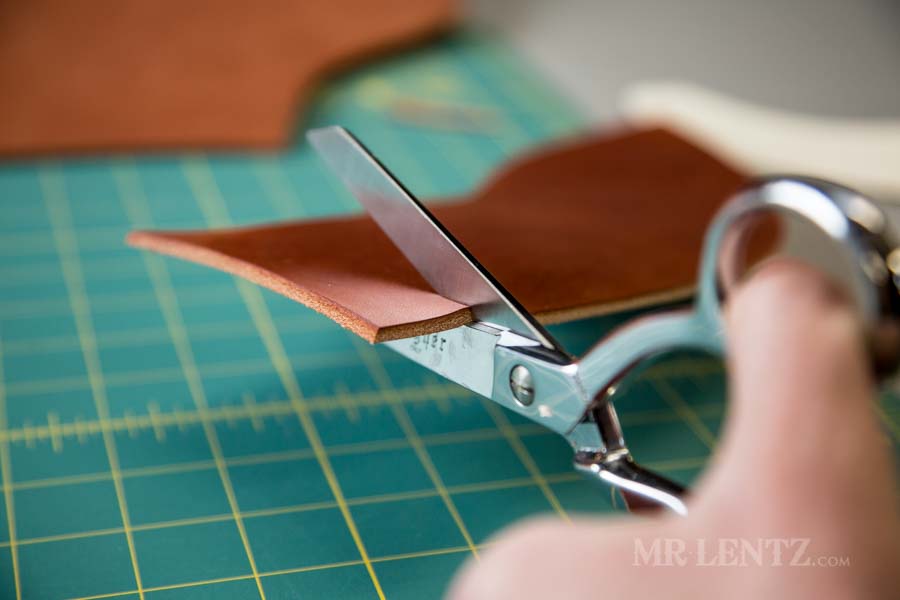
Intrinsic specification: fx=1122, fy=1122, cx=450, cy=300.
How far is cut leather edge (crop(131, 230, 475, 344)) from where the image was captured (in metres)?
1.01

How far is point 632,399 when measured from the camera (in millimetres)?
1454

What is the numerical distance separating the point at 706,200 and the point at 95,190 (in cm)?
103

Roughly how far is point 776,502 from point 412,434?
2.30 ft

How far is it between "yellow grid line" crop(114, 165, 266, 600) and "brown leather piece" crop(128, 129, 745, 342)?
9.1 inches

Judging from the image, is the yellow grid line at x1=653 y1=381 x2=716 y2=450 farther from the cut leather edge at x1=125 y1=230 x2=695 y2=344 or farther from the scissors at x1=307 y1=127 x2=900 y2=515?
the scissors at x1=307 y1=127 x2=900 y2=515

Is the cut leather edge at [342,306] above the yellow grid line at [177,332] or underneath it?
above

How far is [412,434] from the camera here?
4.38 feet

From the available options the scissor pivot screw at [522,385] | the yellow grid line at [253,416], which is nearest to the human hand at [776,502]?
the scissor pivot screw at [522,385]

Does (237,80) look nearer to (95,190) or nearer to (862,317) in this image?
(95,190)

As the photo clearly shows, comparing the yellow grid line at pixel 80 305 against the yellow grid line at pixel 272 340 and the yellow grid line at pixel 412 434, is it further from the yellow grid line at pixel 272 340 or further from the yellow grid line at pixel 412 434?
the yellow grid line at pixel 412 434

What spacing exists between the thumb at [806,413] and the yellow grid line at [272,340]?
49cm

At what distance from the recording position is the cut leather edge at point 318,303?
101 centimetres

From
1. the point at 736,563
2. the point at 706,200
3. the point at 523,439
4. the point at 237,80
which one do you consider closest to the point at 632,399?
the point at 523,439

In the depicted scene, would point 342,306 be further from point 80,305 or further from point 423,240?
point 80,305
